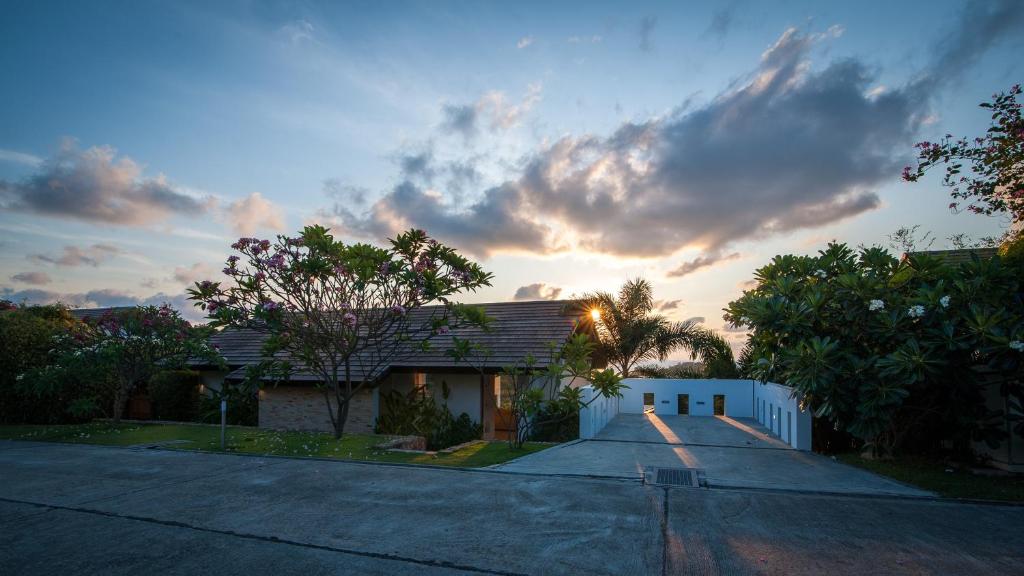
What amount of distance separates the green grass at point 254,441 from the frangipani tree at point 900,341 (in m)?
5.96

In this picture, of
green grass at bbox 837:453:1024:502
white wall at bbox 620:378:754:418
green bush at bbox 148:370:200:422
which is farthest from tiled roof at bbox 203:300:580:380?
green grass at bbox 837:453:1024:502

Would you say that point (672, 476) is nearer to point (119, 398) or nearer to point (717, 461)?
point (717, 461)

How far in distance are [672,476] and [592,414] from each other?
597 cm

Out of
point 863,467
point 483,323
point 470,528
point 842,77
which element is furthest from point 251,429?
point 842,77

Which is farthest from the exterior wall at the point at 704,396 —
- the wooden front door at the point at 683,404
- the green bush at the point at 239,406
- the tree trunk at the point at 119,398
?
the tree trunk at the point at 119,398

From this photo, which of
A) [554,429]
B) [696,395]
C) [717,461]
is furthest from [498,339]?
[696,395]

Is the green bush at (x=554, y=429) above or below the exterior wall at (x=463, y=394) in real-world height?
below

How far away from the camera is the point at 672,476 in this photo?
9.30 metres

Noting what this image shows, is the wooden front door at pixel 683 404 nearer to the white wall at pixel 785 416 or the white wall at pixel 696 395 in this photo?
the white wall at pixel 696 395

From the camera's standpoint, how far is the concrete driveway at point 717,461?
8.74 m

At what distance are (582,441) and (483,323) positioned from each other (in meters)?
3.83

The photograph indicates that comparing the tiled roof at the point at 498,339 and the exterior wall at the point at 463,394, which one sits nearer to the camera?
the tiled roof at the point at 498,339

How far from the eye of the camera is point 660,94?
11.4 m

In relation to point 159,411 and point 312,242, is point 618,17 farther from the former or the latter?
point 159,411
